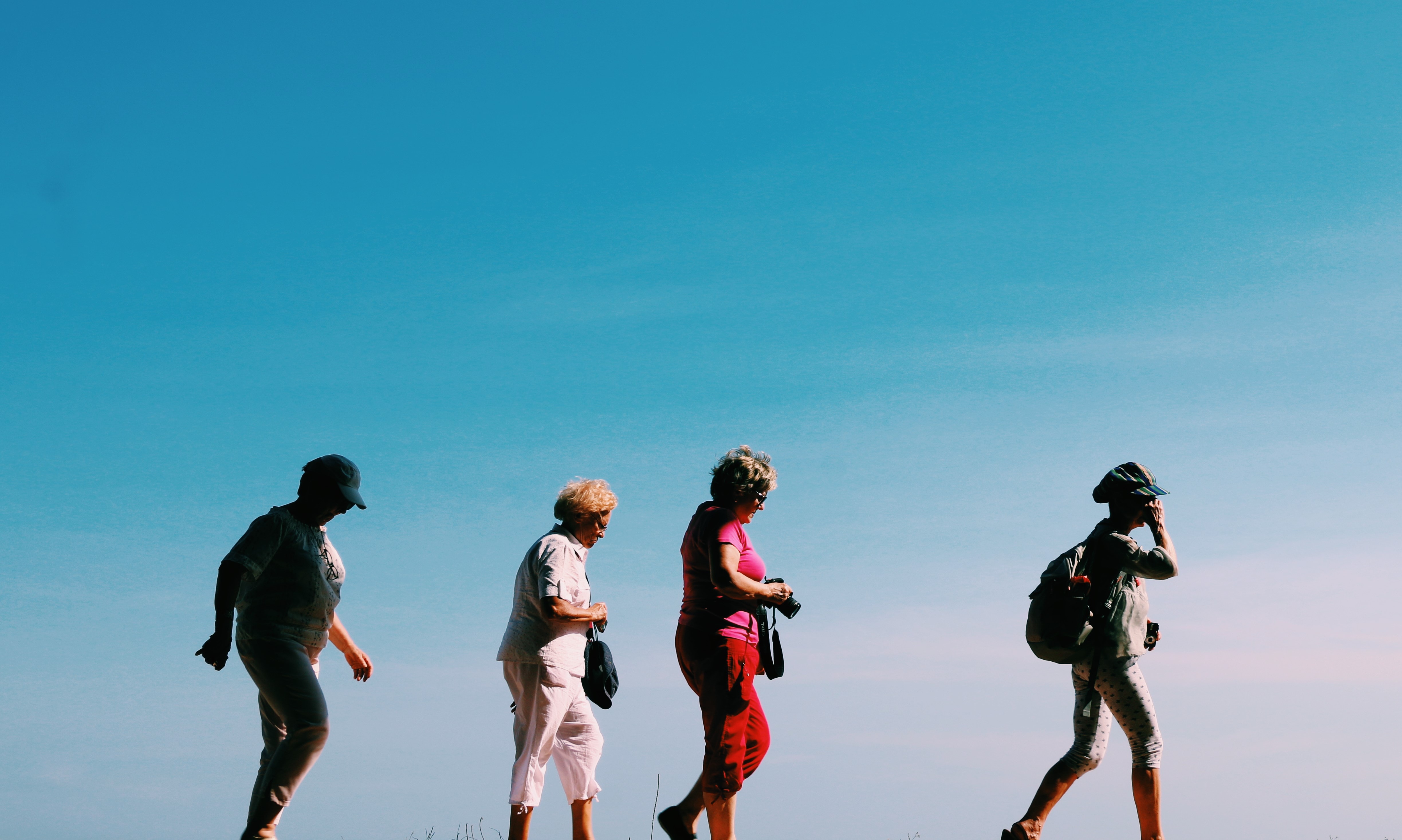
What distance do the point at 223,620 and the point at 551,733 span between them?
1.94 meters

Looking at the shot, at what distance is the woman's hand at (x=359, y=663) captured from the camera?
7105 mm

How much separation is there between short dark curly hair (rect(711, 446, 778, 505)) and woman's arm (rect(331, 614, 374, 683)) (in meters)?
2.20

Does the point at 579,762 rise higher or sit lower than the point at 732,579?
lower

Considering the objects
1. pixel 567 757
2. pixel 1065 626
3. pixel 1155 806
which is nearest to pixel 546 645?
pixel 567 757

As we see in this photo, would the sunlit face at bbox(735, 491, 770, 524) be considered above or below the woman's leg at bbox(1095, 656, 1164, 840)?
above

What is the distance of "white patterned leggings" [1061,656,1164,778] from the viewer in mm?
7254

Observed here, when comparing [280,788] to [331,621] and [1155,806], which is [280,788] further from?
[1155,806]

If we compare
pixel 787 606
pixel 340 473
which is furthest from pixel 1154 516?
pixel 340 473

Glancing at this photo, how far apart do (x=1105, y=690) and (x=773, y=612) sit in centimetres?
205

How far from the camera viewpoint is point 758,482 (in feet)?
23.4

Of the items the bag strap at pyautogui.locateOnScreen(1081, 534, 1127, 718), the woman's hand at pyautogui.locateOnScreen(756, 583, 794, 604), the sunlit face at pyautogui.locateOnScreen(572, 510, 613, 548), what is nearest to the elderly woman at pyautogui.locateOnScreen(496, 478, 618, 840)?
the sunlit face at pyautogui.locateOnScreen(572, 510, 613, 548)

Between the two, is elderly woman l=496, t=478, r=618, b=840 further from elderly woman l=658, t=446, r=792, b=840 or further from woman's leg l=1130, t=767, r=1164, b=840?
woman's leg l=1130, t=767, r=1164, b=840

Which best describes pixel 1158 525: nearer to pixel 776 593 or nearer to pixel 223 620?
pixel 776 593

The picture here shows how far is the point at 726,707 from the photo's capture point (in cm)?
679
